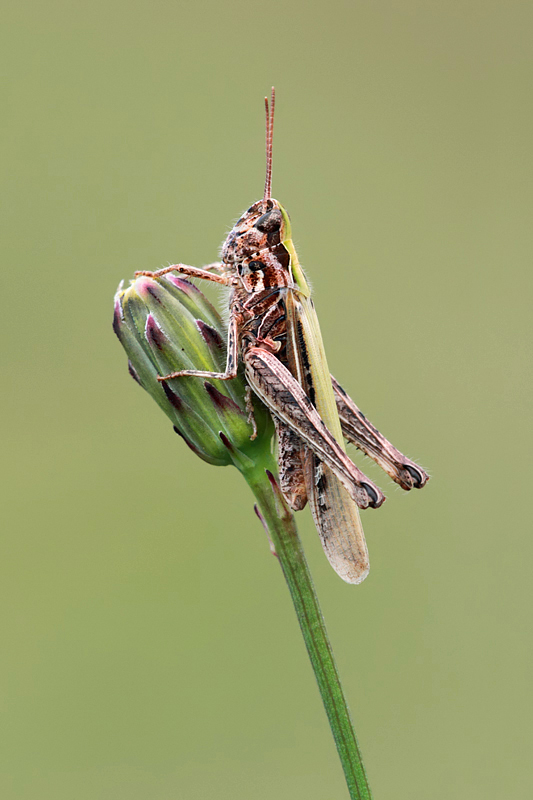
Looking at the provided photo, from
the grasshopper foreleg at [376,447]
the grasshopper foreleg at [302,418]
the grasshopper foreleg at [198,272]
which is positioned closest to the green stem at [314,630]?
the grasshopper foreleg at [302,418]

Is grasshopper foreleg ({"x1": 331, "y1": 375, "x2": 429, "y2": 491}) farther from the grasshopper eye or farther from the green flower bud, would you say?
the grasshopper eye

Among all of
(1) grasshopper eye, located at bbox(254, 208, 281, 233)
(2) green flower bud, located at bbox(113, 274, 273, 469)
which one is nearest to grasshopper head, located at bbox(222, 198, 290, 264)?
(1) grasshopper eye, located at bbox(254, 208, 281, 233)

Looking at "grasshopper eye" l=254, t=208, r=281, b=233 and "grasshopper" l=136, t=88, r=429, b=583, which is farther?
"grasshopper eye" l=254, t=208, r=281, b=233

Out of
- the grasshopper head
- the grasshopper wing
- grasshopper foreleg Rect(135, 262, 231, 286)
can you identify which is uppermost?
the grasshopper head

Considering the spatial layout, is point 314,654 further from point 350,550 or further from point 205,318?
point 205,318

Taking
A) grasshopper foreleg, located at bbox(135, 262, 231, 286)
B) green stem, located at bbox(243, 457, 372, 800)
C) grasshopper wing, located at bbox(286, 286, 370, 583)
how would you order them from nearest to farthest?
green stem, located at bbox(243, 457, 372, 800) < grasshopper wing, located at bbox(286, 286, 370, 583) < grasshopper foreleg, located at bbox(135, 262, 231, 286)

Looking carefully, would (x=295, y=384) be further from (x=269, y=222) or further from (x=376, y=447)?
(x=269, y=222)

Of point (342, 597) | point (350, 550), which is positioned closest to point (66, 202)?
point (342, 597)

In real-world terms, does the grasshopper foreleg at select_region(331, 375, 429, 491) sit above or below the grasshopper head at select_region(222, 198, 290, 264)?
below
